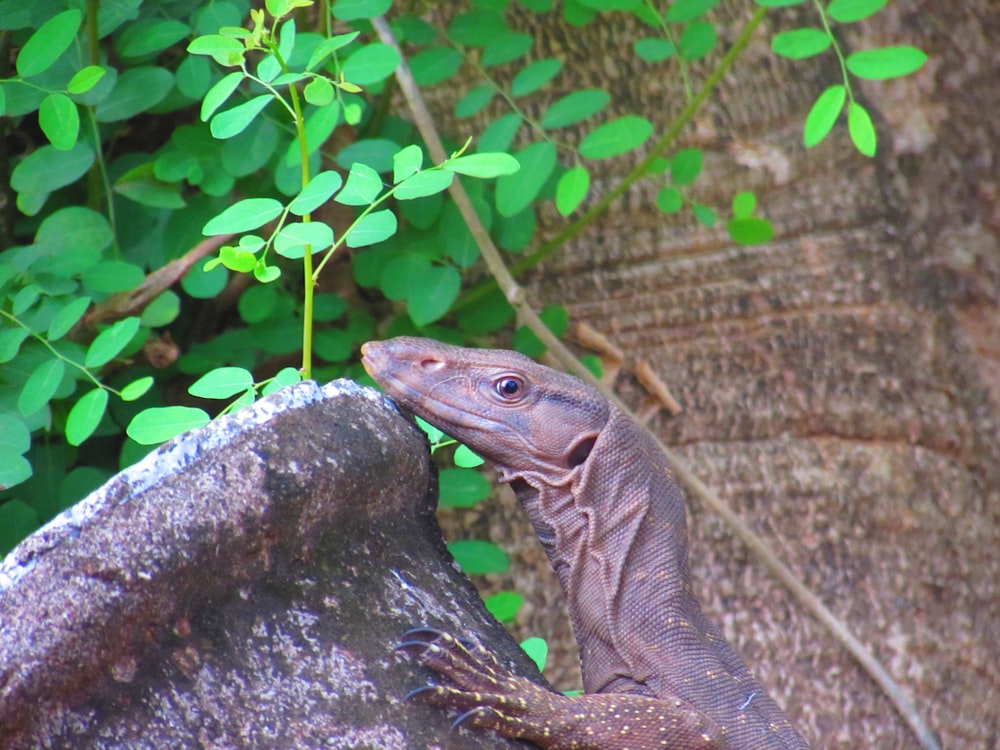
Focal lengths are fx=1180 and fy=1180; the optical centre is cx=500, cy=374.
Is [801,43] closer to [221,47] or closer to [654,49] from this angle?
[654,49]

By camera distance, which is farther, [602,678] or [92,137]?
[92,137]

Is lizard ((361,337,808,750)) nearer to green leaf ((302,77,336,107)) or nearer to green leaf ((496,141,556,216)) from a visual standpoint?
green leaf ((302,77,336,107))

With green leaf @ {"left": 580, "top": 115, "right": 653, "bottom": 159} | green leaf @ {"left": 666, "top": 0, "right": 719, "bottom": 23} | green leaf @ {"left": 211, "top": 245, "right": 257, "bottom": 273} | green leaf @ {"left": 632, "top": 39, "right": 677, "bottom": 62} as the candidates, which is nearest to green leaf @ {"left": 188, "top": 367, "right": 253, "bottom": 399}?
green leaf @ {"left": 211, "top": 245, "right": 257, "bottom": 273}

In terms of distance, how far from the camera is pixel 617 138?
378cm

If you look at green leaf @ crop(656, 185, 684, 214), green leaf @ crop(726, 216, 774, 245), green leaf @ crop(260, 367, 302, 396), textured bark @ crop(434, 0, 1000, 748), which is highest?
green leaf @ crop(260, 367, 302, 396)

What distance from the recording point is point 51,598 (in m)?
1.81

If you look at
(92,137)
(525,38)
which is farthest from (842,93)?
(92,137)

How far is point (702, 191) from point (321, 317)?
5.50 ft

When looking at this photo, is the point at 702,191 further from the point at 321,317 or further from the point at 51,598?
the point at 51,598

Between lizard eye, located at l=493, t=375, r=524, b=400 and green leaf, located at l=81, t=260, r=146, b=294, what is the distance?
143 cm

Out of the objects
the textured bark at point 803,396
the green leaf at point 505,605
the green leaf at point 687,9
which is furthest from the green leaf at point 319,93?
the textured bark at point 803,396

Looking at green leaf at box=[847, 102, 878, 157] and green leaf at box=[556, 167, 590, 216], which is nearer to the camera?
green leaf at box=[847, 102, 878, 157]

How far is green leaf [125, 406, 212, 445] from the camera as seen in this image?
2.50 meters

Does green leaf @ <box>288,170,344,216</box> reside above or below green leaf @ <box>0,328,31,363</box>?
above
